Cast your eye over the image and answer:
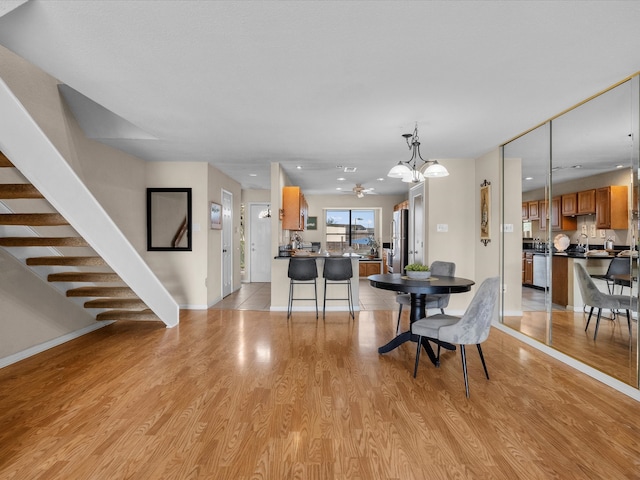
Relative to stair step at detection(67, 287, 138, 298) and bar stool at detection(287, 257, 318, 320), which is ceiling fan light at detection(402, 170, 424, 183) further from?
stair step at detection(67, 287, 138, 298)

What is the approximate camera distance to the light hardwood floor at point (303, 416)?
1.91m

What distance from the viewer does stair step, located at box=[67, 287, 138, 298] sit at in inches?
159

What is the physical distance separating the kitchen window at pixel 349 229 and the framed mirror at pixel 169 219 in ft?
17.5

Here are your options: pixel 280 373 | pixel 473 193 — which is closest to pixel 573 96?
pixel 473 193

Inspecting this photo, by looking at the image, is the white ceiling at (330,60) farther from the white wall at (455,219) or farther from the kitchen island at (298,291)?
the kitchen island at (298,291)

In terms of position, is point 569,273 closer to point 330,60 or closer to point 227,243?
point 330,60

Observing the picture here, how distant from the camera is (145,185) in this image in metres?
5.86

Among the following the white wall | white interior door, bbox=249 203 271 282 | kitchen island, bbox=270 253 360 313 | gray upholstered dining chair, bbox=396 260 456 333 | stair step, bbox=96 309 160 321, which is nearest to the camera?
gray upholstered dining chair, bbox=396 260 456 333

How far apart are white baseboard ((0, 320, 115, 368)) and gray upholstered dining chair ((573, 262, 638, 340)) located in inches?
211

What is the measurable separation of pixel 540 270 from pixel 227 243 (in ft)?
17.7

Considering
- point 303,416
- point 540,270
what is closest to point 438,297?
point 540,270

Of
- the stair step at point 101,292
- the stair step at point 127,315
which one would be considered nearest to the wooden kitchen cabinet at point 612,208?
the stair step at point 101,292

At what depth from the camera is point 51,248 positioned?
3902mm

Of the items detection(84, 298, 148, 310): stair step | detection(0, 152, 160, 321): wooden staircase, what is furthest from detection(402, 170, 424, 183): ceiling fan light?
detection(84, 298, 148, 310): stair step
